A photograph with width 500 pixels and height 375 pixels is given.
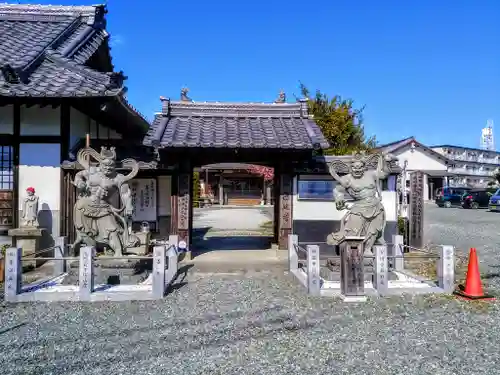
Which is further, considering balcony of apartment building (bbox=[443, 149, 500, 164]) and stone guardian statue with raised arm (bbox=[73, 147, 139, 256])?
balcony of apartment building (bbox=[443, 149, 500, 164])

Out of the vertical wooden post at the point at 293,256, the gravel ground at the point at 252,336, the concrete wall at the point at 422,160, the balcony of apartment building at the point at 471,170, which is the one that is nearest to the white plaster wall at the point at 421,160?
the concrete wall at the point at 422,160

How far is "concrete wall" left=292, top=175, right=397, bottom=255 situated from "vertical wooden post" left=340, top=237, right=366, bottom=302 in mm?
4050

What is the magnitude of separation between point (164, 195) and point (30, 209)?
3.56 m

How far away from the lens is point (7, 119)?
10.3 m

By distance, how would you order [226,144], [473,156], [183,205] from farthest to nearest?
[473,156]
[183,205]
[226,144]

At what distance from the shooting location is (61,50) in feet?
38.0

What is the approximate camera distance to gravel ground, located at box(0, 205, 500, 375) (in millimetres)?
4352

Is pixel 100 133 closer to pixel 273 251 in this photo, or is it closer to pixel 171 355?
pixel 273 251

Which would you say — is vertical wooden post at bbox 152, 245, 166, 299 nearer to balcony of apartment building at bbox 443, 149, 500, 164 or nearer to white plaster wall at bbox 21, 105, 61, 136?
white plaster wall at bbox 21, 105, 61, 136

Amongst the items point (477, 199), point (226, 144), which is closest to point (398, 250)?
point (226, 144)

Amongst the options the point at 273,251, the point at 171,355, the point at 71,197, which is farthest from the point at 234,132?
the point at 171,355

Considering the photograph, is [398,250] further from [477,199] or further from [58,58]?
[477,199]

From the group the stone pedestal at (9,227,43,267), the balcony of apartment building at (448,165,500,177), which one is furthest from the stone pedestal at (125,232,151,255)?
the balcony of apartment building at (448,165,500,177)

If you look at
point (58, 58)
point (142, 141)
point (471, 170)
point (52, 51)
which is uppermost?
point (52, 51)
